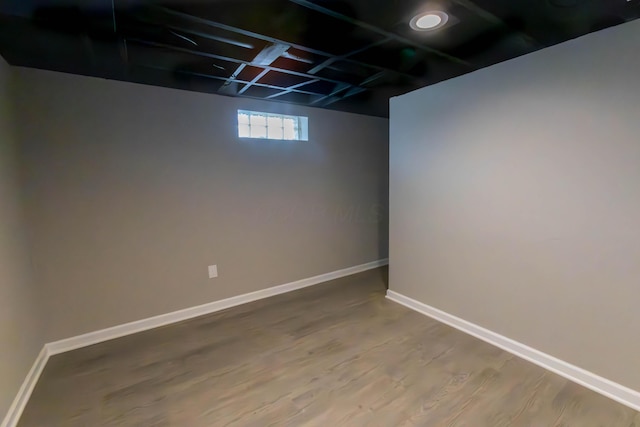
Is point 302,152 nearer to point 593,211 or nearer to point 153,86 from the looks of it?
point 153,86

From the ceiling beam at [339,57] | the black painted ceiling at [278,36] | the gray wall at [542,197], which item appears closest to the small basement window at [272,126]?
the black painted ceiling at [278,36]

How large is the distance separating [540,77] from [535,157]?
1.74ft

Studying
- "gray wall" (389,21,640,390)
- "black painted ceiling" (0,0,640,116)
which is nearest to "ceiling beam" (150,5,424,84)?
"black painted ceiling" (0,0,640,116)

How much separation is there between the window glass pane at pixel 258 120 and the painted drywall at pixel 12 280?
1.83 meters

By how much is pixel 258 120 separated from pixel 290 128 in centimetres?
41

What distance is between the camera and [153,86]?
8.65ft

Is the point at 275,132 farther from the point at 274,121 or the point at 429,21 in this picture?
the point at 429,21

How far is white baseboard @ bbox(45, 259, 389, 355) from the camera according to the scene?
8.00 ft

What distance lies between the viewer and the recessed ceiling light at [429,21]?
1646mm

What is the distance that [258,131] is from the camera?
10.8 feet

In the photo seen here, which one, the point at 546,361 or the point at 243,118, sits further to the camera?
the point at 243,118

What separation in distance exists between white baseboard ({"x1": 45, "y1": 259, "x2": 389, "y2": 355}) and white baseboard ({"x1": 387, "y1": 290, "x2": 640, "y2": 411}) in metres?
1.34

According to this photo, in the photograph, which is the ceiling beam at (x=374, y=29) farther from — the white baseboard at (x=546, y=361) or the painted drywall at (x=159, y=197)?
the white baseboard at (x=546, y=361)

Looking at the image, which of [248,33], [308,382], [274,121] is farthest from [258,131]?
[308,382]
